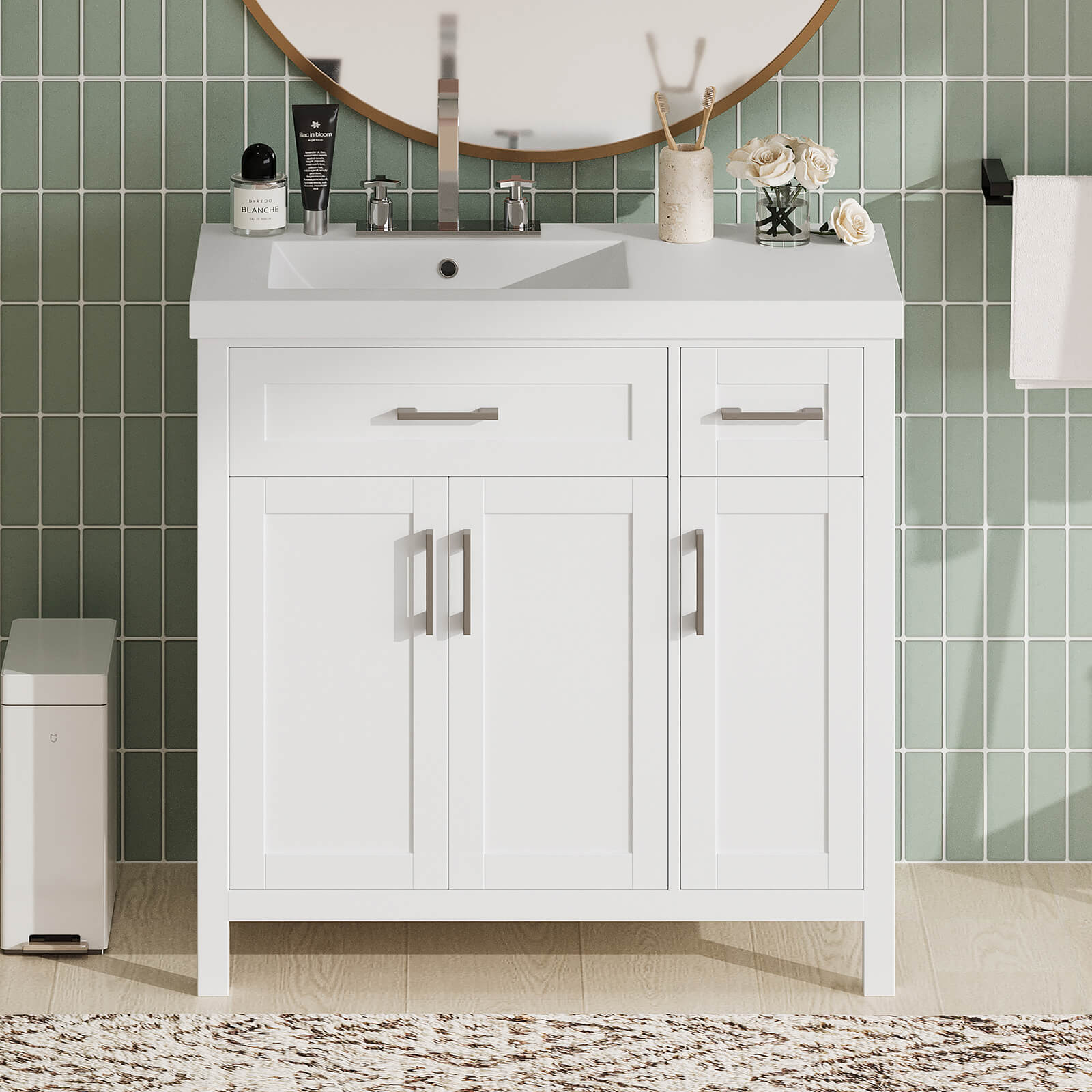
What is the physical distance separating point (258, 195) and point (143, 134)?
0.33 m

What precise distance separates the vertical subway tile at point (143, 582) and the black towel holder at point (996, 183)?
1571 mm

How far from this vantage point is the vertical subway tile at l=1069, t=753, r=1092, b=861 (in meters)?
2.94

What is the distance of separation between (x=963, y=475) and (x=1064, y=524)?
21cm

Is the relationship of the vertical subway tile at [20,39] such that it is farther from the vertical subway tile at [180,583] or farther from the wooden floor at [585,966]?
the wooden floor at [585,966]

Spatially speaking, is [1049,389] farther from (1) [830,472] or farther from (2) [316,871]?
(2) [316,871]

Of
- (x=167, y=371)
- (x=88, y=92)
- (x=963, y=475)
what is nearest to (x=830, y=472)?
(x=963, y=475)

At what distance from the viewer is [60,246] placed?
9.07ft

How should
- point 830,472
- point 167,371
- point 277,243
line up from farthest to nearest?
point 167,371 < point 277,243 < point 830,472

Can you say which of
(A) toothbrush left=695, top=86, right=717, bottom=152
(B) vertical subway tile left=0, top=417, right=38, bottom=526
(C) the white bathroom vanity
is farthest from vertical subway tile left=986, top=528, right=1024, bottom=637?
(B) vertical subway tile left=0, top=417, right=38, bottom=526

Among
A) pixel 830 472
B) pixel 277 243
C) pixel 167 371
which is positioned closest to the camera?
pixel 830 472

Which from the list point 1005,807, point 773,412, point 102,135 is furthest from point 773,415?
point 102,135

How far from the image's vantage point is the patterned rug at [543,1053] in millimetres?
2293

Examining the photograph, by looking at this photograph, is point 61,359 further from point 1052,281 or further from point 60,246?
point 1052,281

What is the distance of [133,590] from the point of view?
2873mm
